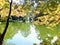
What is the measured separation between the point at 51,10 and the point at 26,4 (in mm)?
604

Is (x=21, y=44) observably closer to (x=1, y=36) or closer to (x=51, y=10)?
(x=1, y=36)

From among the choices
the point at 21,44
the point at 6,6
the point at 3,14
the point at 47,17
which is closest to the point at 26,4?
the point at 47,17

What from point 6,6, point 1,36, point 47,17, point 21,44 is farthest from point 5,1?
point 21,44

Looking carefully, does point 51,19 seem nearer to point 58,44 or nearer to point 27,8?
point 58,44

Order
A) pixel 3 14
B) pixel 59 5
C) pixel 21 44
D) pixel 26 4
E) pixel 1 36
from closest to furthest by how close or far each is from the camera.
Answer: pixel 59 5 < pixel 26 4 < pixel 1 36 < pixel 3 14 < pixel 21 44

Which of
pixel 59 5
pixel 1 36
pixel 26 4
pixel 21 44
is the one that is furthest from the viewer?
pixel 21 44

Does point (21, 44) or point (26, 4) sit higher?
point (26, 4)

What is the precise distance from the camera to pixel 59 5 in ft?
9.58

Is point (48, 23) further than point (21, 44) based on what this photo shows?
No

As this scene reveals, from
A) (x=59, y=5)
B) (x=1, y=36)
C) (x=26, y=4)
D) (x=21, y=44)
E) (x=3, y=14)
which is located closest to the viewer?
(x=59, y=5)

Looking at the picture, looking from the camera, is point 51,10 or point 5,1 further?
point 5,1

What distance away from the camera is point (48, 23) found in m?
3.07

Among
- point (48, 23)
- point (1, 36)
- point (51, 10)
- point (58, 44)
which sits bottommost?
point (1, 36)

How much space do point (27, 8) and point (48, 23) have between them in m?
0.67
